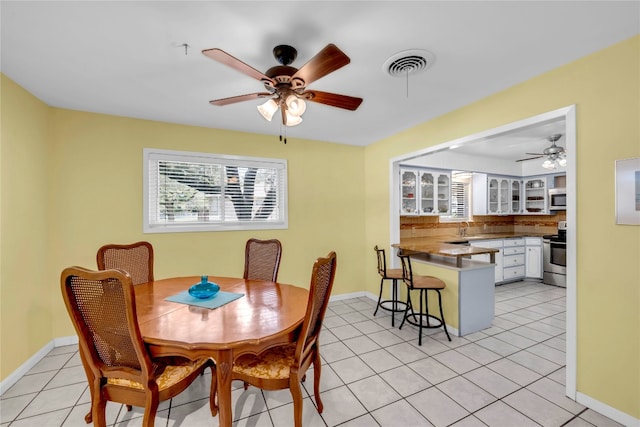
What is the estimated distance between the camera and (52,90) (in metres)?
2.43

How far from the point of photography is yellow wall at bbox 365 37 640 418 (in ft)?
5.63

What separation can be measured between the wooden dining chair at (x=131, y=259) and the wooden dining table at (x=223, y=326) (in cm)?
52

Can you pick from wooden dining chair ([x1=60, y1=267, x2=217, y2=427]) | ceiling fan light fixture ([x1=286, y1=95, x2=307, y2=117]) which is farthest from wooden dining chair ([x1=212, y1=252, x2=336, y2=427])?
ceiling fan light fixture ([x1=286, y1=95, x2=307, y2=117])

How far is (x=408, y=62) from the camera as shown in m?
1.99

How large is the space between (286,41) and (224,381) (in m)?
2.01

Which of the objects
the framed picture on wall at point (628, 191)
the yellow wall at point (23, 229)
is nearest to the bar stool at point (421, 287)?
the framed picture on wall at point (628, 191)

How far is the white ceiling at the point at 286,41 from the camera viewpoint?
149cm

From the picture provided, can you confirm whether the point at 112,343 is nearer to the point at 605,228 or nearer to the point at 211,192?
the point at 211,192

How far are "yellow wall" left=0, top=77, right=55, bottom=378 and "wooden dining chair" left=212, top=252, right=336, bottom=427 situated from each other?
7.01 feet

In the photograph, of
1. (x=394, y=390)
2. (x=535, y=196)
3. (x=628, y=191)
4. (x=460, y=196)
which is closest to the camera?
(x=628, y=191)

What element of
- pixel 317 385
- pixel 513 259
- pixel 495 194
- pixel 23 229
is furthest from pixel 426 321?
pixel 23 229

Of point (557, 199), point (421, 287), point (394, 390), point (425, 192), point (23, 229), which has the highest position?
point (425, 192)

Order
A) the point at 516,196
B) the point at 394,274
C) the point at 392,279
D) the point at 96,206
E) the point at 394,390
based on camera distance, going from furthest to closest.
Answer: the point at 516,196 → the point at 392,279 → the point at 394,274 → the point at 96,206 → the point at 394,390

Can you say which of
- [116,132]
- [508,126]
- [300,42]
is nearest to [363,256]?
[508,126]
